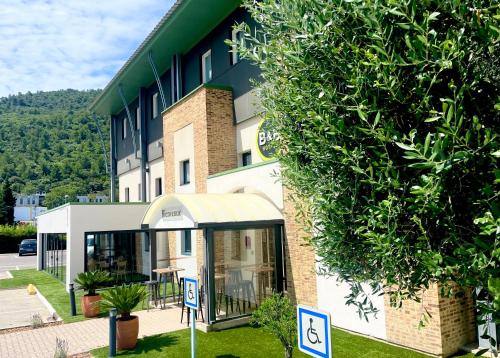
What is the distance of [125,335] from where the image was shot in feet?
33.3

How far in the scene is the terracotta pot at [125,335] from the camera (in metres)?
10.1

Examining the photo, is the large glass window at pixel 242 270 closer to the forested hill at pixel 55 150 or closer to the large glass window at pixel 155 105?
the large glass window at pixel 155 105

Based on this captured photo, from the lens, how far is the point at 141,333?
37.9 feet

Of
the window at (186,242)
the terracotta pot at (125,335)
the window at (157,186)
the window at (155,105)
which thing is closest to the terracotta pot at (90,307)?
the terracotta pot at (125,335)

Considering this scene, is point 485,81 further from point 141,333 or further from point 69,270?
point 69,270

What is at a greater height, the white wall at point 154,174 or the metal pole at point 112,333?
the white wall at point 154,174

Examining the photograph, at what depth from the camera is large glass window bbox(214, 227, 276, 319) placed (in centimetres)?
1180

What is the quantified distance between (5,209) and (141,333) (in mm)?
67867

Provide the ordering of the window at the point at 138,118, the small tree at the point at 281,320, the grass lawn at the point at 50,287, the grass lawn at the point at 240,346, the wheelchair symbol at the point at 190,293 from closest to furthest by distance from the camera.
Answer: the small tree at the point at 281,320 < the wheelchair symbol at the point at 190,293 < the grass lawn at the point at 240,346 < the grass lawn at the point at 50,287 < the window at the point at 138,118

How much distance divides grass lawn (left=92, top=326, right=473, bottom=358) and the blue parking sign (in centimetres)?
176

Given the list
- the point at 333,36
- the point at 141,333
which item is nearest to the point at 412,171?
the point at 333,36

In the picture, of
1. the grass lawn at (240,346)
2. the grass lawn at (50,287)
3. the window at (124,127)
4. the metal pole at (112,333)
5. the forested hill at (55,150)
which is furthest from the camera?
the forested hill at (55,150)

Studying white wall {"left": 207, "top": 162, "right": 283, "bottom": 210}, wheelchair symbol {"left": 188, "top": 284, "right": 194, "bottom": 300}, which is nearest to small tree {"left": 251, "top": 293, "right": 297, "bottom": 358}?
wheelchair symbol {"left": 188, "top": 284, "right": 194, "bottom": 300}

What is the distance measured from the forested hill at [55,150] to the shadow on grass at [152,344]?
292ft
